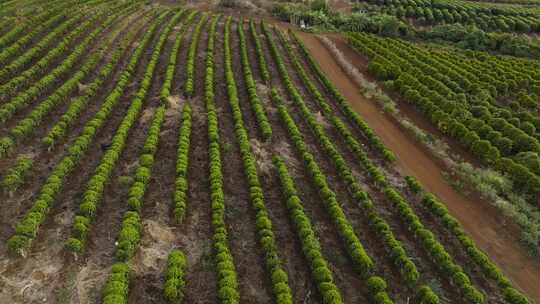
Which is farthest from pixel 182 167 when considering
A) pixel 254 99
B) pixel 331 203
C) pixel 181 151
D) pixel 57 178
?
pixel 254 99

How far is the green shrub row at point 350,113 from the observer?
3162cm

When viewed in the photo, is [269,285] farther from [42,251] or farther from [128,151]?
[128,151]

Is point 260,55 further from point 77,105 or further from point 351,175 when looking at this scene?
point 351,175

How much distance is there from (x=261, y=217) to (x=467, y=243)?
38.2ft

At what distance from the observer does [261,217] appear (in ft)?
73.4

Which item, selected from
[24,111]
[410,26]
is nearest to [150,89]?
[24,111]

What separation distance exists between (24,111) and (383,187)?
27.4 m

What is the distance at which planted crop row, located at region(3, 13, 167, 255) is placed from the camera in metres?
19.4

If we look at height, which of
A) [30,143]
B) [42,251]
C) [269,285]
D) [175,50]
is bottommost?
[269,285]

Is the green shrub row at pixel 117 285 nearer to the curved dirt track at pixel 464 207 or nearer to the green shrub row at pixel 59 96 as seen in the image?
the green shrub row at pixel 59 96

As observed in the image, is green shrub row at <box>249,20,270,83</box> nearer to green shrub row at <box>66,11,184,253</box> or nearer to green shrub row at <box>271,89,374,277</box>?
green shrub row at <box>271,89,374,277</box>

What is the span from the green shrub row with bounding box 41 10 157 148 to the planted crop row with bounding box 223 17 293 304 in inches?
467

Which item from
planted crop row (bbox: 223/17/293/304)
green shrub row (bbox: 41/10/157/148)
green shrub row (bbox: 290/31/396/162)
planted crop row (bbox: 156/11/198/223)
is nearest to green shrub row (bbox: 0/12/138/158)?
green shrub row (bbox: 41/10/157/148)

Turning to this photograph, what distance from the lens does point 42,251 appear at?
19.6 metres
